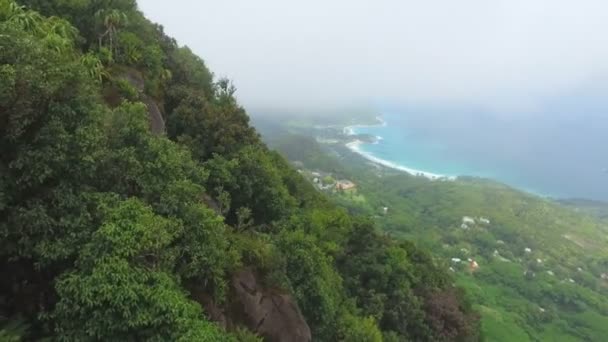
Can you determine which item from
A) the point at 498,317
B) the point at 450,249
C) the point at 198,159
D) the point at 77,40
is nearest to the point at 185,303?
the point at 198,159

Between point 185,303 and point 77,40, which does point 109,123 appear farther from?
point 77,40

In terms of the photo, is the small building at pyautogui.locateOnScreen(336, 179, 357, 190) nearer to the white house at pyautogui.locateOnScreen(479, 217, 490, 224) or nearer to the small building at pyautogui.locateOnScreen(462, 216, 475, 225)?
the small building at pyautogui.locateOnScreen(462, 216, 475, 225)

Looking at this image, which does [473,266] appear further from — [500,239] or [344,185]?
[344,185]

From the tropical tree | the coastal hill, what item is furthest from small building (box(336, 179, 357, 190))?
the tropical tree

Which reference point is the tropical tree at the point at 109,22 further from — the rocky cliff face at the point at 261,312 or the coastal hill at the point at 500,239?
the coastal hill at the point at 500,239

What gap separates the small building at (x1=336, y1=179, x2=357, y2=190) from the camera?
440 ft

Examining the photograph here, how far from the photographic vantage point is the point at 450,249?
10931 cm

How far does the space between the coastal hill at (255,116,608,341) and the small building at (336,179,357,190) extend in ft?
6.58

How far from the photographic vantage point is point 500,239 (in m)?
124

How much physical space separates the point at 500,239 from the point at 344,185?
40755 millimetres

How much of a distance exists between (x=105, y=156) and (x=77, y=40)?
15086 mm

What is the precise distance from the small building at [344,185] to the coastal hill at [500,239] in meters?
2.00

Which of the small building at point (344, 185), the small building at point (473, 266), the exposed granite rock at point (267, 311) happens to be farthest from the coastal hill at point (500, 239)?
the exposed granite rock at point (267, 311)

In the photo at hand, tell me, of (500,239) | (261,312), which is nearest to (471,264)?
(500,239)
